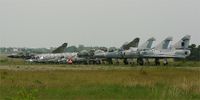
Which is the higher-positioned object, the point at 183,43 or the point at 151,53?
the point at 183,43

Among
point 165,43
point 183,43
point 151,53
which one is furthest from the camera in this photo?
point 165,43

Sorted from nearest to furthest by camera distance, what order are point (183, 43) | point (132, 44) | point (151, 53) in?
point (151, 53)
point (183, 43)
point (132, 44)

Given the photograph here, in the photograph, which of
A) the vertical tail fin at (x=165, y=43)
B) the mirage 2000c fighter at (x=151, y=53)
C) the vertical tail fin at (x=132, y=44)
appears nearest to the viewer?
the mirage 2000c fighter at (x=151, y=53)

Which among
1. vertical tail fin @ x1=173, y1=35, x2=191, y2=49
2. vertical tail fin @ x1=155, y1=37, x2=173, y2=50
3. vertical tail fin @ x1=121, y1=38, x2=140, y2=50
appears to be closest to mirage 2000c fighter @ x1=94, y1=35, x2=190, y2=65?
vertical tail fin @ x1=173, y1=35, x2=191, y2=49

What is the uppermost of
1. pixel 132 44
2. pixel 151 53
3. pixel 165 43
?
pixel 132 44

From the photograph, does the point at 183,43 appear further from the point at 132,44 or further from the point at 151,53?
the point at 132,44

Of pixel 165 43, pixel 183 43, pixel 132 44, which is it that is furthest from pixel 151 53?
pixel 132 44

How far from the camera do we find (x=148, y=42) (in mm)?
105000

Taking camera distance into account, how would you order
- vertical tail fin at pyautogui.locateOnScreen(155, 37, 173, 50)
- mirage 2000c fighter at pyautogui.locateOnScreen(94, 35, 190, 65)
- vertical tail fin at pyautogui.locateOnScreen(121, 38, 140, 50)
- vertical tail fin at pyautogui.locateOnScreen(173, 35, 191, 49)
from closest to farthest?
mirage 2000c fighter at pyautogui.locateOnScreen(94, 35, 190, 65), vertical tail fin at pyautogui.locateOnScreen(173, 35, 191, 49), vertical tail fin at pyautogui.locateOnScreen(155, 37, 173, 50), vertical tail fin at pyautogui.locateOnScreen(121, 38, 140, 50)

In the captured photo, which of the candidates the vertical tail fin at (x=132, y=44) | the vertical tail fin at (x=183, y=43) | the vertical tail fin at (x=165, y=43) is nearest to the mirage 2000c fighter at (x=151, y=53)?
the vertical tail fin at (x=183, y=43)

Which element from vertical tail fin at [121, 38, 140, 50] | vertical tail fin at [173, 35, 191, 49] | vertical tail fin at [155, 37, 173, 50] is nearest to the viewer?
vertical tail fin at [173, 35, 191, 49]

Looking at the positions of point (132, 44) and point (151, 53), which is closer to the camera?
point (151, 53)

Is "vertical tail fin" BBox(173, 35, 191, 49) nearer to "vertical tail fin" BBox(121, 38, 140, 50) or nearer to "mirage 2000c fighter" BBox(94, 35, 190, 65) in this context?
"mirage 2000c fighter" BBox(94, 35, 190, 65)

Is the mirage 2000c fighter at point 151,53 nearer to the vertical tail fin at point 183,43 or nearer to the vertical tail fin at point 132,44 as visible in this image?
the vertical tail fin at point 183,43
